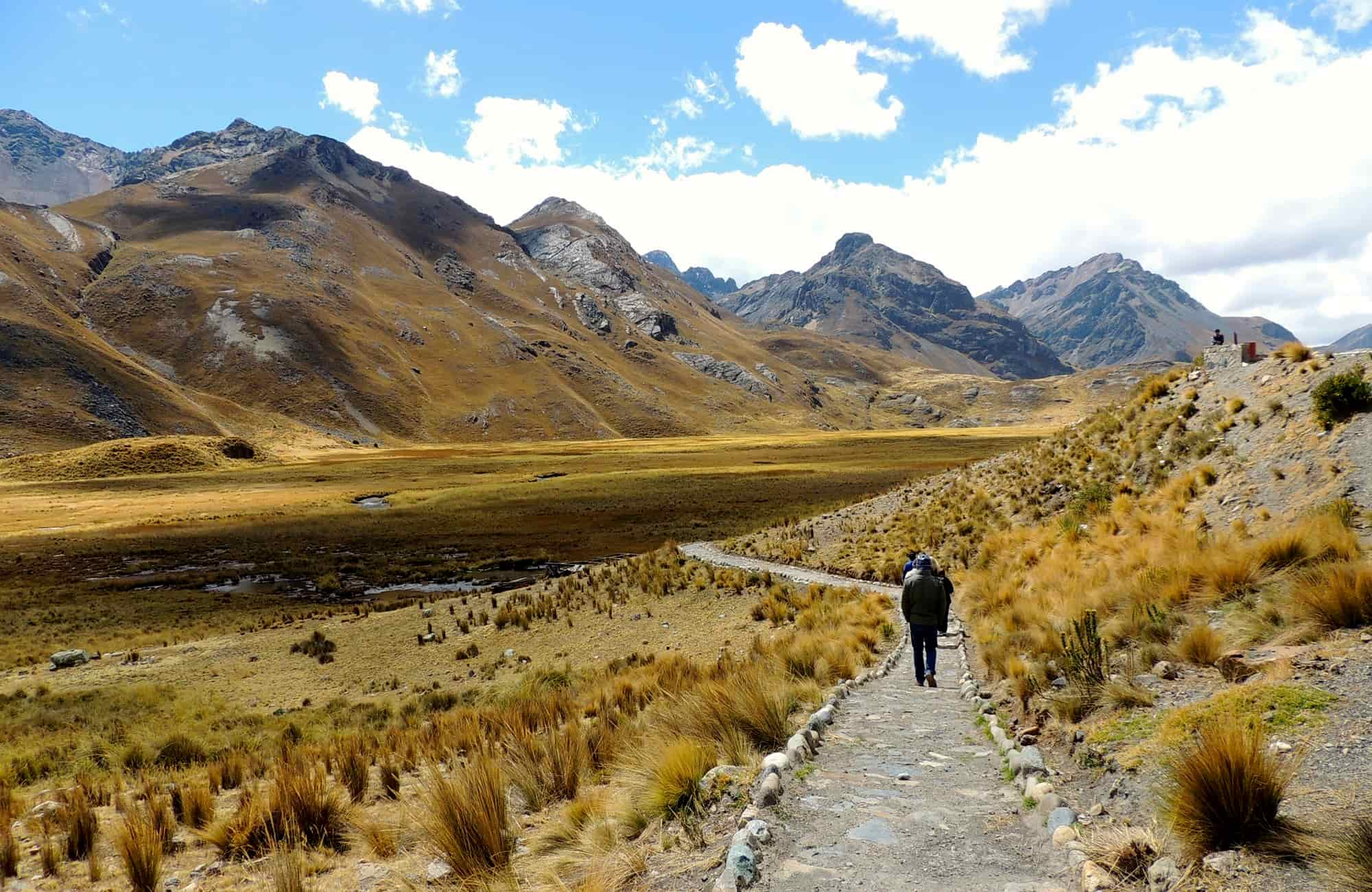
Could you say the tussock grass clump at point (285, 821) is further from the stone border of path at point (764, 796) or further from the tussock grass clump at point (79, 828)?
the stone border of path at point (764, 796)

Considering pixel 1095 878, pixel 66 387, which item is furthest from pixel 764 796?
pixel 66 387

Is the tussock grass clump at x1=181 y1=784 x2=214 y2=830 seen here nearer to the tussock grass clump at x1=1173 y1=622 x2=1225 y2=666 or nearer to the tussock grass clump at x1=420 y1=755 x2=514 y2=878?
the tussock grass clump at x1=420 y1=755 x2=514 y2=878

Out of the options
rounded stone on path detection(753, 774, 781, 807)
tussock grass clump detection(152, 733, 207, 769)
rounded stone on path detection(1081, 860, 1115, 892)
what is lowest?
tussock grass clump detection(152, 733, 207, 769)

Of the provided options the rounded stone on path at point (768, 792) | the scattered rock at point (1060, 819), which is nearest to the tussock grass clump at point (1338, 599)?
the scattered rock at point (1060, 819)

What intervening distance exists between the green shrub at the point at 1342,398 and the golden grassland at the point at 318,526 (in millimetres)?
30408

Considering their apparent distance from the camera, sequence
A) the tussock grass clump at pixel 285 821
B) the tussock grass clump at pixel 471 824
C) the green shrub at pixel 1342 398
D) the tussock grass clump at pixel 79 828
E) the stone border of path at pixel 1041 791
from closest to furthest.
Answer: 1. the stone border of path at pixel 1041 791
2. the tussock grass clump at pixel 471 824
3. the tussock grass clump at pixel 285 821
4. the tussock grass clump at pixel 79 828
5. the green shrub at pixel 1342 398

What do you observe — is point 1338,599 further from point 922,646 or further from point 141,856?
point 141,856

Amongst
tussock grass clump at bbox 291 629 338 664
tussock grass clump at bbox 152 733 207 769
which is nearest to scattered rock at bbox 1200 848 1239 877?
tussock grass clump at bbox 152 733 207 769

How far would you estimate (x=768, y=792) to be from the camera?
600cm

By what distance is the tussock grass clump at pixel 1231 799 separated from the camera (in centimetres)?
421

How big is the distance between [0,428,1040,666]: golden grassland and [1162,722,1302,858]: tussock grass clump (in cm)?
2863

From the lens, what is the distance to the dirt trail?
4844 millimetres

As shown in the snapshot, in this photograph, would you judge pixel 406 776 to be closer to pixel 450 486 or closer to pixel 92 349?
pixel 450 486

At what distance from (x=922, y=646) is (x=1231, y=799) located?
7.90 m
